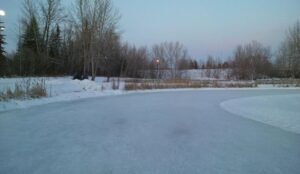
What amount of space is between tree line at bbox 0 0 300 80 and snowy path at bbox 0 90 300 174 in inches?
A: 626

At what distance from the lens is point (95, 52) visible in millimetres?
20516

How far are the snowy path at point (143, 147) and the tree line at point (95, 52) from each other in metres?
15.9

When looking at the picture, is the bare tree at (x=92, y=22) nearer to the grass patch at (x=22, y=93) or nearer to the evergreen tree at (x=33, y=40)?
the evergreen tree at (x=33, y=40)

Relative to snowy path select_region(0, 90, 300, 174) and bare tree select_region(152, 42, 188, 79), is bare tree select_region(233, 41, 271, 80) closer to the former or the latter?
bare tree select_region(152, 42, 188, 79)

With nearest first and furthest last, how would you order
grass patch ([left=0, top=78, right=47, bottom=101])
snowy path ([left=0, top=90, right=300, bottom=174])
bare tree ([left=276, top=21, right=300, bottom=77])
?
snowy path ([left=0, top=90, right=300, bottom=174]) < grass patch ([left=0, top=78, right=47, bottom=101]) < bare tree ([left=276, top=21, right=300, bottom=77])

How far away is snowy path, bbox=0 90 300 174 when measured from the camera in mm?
2379

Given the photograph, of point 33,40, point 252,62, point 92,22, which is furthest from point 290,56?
point 33,40

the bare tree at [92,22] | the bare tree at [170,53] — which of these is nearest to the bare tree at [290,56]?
the bare tree at [170,53]

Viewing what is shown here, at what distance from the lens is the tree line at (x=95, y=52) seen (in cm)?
1934

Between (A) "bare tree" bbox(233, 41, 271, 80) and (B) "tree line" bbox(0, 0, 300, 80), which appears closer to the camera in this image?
(B) "tree line" bbox(0, 0, 300, 80)

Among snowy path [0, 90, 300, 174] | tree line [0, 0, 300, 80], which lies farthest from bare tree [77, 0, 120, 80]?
snowy path [0, 90, 300, 174]

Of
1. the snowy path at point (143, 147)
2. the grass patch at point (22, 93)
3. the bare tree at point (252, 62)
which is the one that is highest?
the bare tree at point (252, 62)

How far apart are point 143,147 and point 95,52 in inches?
744

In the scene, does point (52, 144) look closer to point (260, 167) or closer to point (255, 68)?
point (260, 167)
